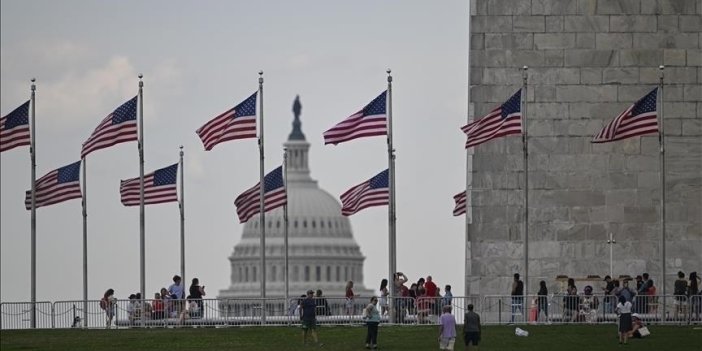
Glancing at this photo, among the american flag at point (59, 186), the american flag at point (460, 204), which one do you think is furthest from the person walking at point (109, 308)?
the american flag at point (460, 204)

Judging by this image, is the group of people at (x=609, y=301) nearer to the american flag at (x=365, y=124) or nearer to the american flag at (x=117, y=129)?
the american flag at (x=365, y=124)

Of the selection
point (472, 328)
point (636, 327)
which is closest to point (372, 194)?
point (636, 327)

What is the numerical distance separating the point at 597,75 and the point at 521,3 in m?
3.37

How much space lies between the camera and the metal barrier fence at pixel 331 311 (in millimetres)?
89062

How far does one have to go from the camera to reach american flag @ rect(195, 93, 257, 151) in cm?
9350

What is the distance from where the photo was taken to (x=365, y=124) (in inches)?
3637

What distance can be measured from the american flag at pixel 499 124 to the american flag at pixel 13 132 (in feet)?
47.5

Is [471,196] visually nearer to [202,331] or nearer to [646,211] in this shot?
[646,211]

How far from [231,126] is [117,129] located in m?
3.55

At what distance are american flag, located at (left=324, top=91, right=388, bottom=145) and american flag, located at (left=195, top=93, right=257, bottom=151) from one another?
295 cm

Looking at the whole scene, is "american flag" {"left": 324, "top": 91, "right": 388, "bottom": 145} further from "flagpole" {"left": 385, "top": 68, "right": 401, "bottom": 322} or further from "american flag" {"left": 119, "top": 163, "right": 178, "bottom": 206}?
"american flag" {"left": 119, "top": 163, "right": 178, "bottom": 206}

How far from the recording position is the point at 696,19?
9731 cm

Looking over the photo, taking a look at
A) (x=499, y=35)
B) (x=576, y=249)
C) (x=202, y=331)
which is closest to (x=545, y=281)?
(x=576, y=249)

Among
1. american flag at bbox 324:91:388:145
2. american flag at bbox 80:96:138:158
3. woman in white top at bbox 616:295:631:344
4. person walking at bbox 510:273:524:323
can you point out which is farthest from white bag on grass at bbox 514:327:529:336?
american flag at bbox 80:96:138:158
